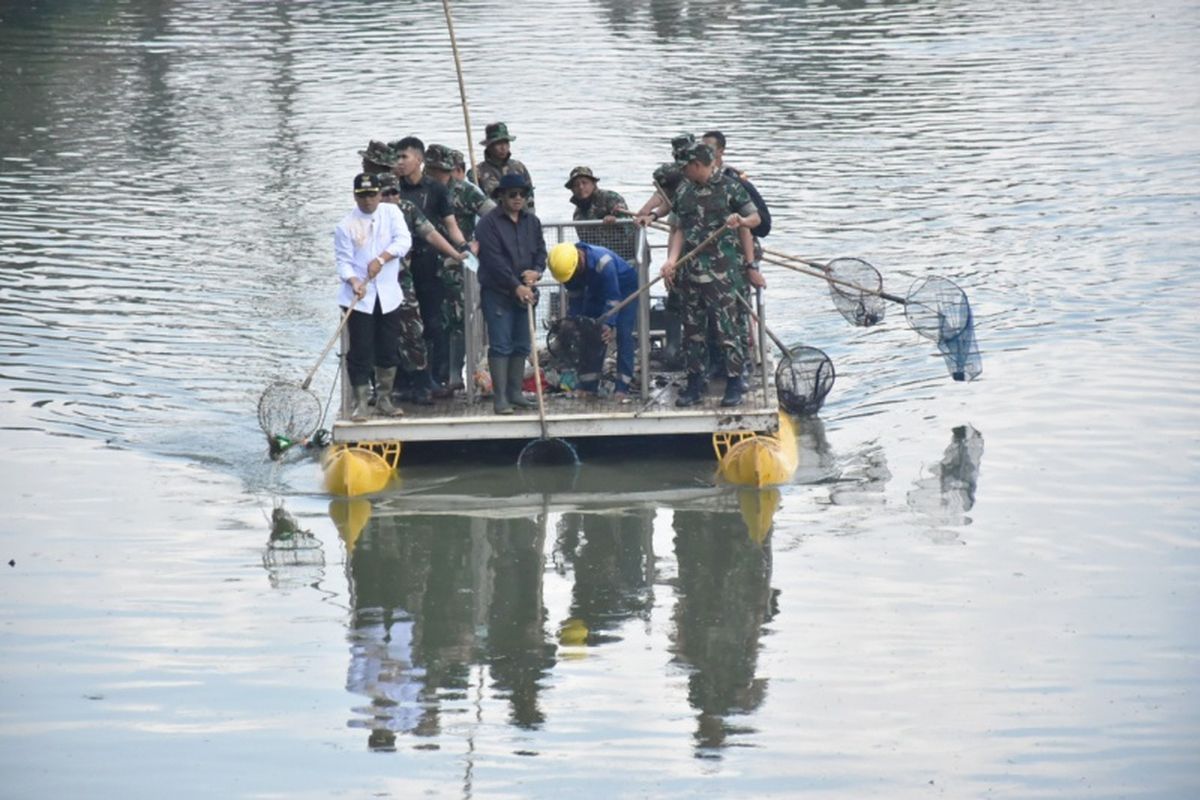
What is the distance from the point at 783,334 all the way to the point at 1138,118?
13413 millimetres

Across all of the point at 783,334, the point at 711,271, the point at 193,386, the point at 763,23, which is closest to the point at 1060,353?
the point at 783,334

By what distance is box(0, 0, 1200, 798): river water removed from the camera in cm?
1007

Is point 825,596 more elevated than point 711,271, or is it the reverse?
point 711,271

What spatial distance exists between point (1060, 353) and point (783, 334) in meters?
2.65

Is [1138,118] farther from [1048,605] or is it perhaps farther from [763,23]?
[1048,605]

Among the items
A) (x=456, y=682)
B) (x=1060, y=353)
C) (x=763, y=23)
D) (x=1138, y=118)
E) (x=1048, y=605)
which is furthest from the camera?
(x=763, y=23)

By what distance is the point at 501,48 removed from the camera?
132 feet

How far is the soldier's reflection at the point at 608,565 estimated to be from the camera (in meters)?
12.1

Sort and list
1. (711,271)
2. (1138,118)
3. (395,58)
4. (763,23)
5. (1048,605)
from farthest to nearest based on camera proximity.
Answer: (763,23), (395,58), (1138,118), (711,271), (1048,605)

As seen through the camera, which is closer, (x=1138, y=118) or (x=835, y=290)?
(x=835, y=290)

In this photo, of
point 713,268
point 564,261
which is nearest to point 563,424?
point 564,261

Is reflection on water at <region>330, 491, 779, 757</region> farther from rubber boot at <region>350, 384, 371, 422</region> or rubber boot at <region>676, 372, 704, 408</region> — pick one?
rubber boot at <region>676, 372, 704, 408</region>

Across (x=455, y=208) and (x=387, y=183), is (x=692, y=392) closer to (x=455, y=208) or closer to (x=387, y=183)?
(x=455, y=208)

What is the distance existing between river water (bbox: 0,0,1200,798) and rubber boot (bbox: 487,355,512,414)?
614 millimetres
